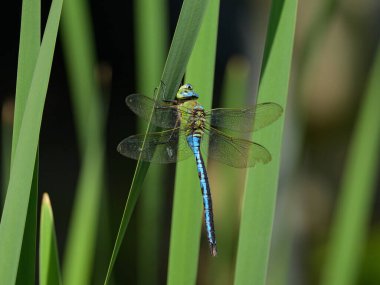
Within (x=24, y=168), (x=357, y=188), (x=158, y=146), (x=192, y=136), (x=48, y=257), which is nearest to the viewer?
(x=24, y=168)

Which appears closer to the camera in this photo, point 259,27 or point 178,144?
point 178,144

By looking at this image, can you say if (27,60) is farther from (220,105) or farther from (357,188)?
(220,105)

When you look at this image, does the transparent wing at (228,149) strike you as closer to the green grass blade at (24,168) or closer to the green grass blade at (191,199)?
the green grass blade at (191,199)

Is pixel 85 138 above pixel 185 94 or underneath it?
underneath

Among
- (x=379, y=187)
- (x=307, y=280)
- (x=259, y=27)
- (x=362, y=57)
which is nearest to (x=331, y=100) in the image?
(x=362, y=57)

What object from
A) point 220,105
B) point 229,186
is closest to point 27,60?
point 229,186

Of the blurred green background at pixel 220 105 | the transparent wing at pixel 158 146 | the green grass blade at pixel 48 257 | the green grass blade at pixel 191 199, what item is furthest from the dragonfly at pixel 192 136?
the blurred green background at pixel 220 105

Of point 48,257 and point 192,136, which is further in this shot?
point 192,136

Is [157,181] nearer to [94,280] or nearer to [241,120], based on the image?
[241,120]
